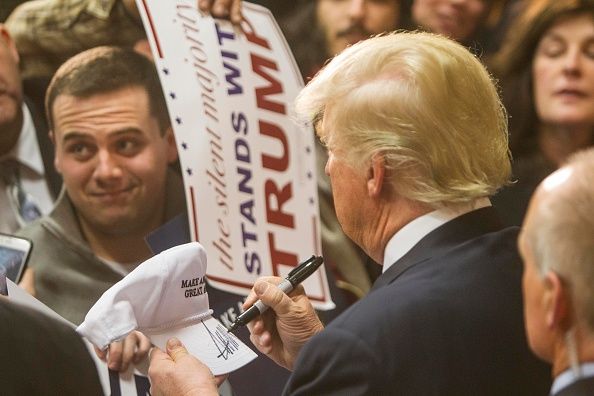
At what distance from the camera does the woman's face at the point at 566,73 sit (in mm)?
2475

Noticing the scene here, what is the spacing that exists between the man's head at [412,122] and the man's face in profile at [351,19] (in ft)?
3.20

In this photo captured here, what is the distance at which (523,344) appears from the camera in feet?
4.58

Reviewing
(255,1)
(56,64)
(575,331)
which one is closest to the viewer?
(575,331)

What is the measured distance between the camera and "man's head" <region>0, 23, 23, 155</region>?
2.20 meters

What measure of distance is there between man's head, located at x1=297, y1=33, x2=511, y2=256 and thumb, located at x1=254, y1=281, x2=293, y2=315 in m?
0.21

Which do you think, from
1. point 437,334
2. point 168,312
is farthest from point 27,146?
point 437,334

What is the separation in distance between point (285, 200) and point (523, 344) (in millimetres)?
1109

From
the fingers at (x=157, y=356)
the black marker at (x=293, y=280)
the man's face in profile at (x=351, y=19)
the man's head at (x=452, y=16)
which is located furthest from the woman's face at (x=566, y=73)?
the fingers at (x=157, y=356)

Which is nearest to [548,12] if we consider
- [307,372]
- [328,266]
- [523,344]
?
[328,266]

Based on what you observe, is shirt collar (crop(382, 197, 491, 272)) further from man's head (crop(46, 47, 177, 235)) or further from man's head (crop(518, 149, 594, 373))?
man's head (crop(46, 47, 177, 235))

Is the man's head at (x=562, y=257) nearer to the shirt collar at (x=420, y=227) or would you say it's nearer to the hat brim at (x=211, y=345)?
the shirt collar at (x=420, y=227)

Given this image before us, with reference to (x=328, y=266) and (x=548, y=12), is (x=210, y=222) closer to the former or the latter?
(x=328, y=266)

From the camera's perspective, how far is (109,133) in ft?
7.29

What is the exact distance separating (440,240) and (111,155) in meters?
0.99
